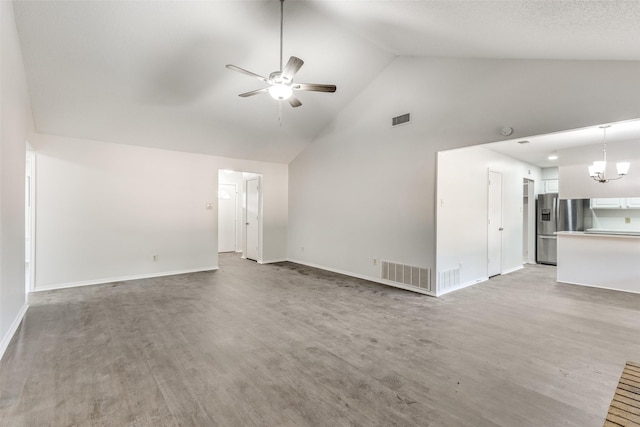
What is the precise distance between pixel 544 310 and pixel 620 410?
2.37m

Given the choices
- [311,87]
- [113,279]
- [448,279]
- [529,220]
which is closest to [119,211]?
[113,279]

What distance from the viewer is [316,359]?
8.50ft

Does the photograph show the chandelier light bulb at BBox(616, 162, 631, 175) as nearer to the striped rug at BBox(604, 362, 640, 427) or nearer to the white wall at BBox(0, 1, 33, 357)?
the striped rug at BBox(604, 362, 640, 427)

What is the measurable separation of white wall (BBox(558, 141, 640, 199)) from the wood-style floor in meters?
1.98

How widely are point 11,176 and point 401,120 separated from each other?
5.06 meters

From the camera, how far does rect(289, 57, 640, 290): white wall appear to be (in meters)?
3.08

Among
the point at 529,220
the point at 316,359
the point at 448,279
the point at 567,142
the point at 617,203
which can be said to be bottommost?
the point at 316,359

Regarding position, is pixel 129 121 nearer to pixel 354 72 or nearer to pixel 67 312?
pixel 67 312

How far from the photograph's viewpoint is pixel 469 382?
7.38ft

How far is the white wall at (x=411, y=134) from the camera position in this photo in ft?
10.1

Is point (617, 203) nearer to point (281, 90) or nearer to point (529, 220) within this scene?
point (529, 220)

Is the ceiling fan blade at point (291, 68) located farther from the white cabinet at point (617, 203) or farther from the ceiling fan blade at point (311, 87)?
the white cabinet at point (617, 203)

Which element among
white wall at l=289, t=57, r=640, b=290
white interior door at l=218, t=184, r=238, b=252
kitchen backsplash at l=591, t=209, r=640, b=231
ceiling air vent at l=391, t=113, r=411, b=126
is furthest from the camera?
white interior door at l=218, t=184, r=238, b=252

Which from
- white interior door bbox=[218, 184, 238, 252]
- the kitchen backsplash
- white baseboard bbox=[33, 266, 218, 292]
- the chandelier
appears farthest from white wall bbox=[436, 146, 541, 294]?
white interior door bbox=[218, 184, 238, 252]
